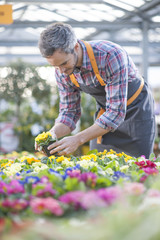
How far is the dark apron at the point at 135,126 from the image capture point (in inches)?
85.0

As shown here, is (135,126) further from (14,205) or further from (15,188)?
(14,205)

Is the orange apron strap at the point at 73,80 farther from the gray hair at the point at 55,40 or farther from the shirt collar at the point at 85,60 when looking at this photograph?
the gray hair at the point at 55,40

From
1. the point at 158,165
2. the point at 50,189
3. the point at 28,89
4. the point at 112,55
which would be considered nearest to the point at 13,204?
the point at 50,189

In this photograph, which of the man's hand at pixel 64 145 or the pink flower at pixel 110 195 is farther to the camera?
the man's hand at pixel 64 145

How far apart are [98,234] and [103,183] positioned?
42 centimetres

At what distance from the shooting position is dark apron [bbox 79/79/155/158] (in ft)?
7.08

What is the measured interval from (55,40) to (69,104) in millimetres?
661

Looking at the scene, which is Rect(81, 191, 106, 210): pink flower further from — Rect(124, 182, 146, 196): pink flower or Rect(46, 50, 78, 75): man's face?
Rect(46, 50, 78, 75): man's face

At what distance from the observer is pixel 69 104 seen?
2264mm

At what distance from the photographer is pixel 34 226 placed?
2.38ft

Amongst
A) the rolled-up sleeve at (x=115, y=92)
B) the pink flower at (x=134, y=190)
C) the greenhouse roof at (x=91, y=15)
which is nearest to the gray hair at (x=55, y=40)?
the rolled-up sleeve at (x=115, y=92)

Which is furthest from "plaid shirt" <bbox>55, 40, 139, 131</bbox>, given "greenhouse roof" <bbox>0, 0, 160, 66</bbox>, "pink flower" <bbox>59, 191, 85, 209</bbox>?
"greenhouse roof" <bbox>0, 0, 160, 66</bbox>

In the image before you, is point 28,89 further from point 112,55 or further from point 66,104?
point 112,55

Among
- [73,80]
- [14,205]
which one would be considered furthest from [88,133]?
[14,205]
